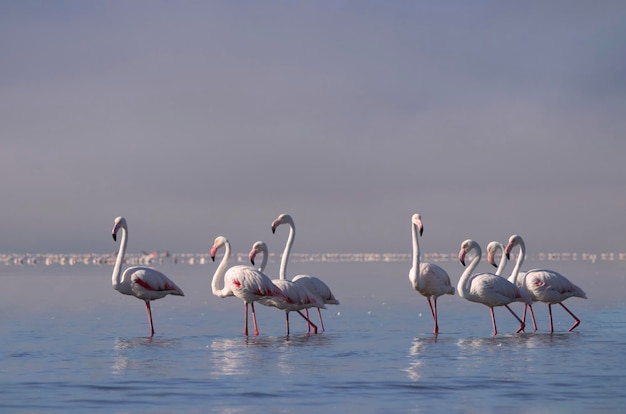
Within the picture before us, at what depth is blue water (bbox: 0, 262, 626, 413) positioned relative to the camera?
32.5 ft

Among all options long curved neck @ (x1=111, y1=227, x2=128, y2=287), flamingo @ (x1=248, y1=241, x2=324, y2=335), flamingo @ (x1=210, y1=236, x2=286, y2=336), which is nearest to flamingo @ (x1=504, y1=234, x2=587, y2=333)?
flamingo @ (x1=248, y1=241, x2=324, y2=335)

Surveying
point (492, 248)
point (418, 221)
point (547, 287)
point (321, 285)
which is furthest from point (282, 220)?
point (547, 287)

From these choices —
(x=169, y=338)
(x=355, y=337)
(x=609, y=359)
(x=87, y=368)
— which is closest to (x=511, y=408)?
(x=609, y=359)

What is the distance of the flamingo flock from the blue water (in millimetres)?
602

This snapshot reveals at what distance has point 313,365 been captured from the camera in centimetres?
1276

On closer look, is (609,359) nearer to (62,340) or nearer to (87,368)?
(87,368)

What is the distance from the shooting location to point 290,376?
11719 millimetres

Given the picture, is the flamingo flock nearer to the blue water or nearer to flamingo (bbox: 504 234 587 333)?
flamingo (bbox: 504 234 587 333)

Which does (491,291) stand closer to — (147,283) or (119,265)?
(147,283)

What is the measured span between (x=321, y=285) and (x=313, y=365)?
5541mm

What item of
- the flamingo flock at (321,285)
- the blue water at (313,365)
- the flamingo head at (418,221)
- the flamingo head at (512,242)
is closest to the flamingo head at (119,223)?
the flamingo flock at (321,285)

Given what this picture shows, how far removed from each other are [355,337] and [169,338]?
3.23 meters

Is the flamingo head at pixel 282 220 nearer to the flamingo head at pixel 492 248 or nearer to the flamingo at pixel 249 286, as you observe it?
the flamingo at pixel 249 286

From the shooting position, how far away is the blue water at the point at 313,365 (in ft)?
32.5
